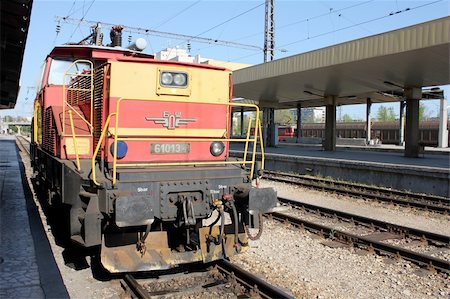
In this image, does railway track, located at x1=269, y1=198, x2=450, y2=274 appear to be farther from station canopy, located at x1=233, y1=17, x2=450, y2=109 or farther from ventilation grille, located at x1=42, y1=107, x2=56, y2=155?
station canopy, located at x1=233, y1=17, x2=450, y2=109

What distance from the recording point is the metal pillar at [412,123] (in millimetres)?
19469

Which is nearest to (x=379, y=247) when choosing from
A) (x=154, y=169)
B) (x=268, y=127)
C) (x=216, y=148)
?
(x=216, y=148)

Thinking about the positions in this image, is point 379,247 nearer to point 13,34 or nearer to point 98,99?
point 98,99

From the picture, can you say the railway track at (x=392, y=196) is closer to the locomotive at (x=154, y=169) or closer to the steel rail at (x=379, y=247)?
the steel rail at (x=379, y=247)

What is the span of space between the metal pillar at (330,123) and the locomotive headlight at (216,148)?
19986 millimetres

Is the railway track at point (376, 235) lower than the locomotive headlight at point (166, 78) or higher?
lower

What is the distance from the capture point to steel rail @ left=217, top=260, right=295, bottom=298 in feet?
A: 14.3

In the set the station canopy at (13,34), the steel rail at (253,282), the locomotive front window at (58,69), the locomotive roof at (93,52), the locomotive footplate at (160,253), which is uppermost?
the station canopy at (13,34)

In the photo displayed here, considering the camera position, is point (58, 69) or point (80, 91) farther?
point (58, 69)

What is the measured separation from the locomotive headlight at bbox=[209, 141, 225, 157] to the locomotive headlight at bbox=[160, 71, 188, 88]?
0.90 meters

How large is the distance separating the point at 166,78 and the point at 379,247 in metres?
4.25

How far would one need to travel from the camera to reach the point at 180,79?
17.2ft

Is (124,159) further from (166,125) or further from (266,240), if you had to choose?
(266,240)

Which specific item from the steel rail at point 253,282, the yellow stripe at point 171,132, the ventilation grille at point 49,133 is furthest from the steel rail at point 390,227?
the ventilation grille at point 49,133
